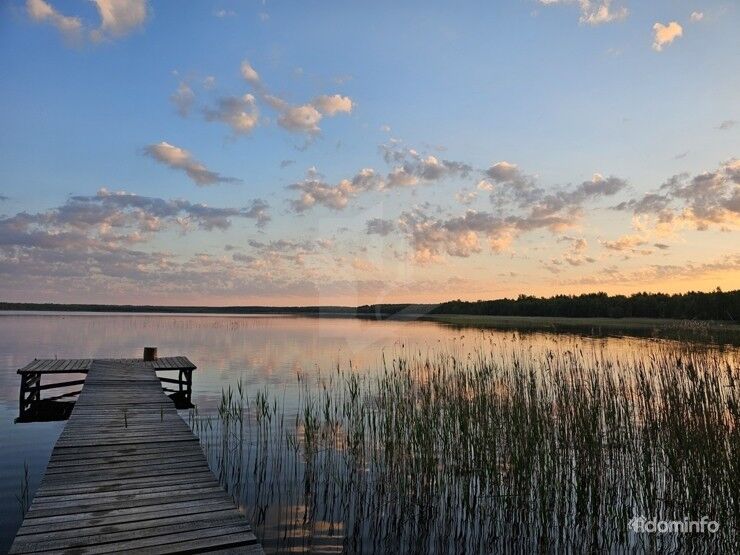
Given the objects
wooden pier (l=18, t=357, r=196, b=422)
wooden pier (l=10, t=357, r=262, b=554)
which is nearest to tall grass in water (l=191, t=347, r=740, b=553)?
wooden pier (l=10, t=357, r=262, b=554)

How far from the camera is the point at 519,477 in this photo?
6.25m

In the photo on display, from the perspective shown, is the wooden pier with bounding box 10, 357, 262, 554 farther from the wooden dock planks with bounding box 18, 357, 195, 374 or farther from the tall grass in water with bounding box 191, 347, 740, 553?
the wooden dock planks with bounding box 18, 357, 195, 374

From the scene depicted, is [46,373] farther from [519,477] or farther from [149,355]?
[519,477]

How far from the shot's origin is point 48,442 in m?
10.1

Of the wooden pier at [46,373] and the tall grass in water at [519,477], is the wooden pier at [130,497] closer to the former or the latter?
the tall grass in water at [519,477]

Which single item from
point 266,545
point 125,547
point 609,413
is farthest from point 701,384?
point 125,547

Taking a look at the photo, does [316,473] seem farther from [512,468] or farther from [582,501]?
[582,501]

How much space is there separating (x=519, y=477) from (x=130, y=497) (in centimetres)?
465

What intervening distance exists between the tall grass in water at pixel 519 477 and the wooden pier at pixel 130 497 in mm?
1287

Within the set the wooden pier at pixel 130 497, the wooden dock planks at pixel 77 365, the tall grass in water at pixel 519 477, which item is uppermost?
the wooden dock planks at pixel 77 365

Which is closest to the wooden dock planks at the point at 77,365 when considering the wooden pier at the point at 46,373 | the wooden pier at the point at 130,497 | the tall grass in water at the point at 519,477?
the wooden pier at the point at 46,373

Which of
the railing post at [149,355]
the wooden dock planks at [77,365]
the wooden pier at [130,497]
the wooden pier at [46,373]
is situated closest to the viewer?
the wooden pier at [130,497]

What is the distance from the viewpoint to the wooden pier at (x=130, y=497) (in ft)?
12.4

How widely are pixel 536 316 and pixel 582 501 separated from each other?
6714 centimetres
